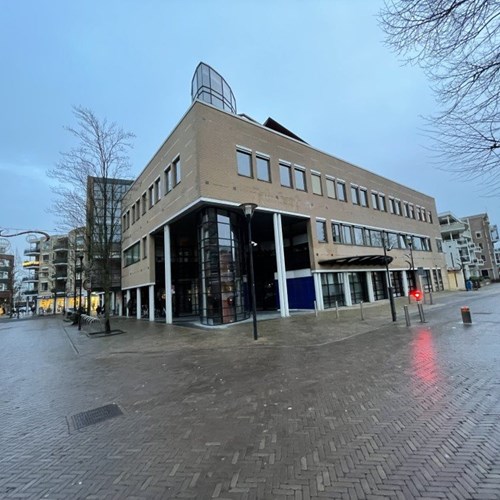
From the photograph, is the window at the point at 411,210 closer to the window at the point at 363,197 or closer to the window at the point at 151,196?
the window at the point at 363,197

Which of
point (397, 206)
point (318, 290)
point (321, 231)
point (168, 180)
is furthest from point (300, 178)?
point (397, 206)

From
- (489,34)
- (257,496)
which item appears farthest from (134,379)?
(489,34)

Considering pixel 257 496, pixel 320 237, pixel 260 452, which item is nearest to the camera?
pixel 257 496

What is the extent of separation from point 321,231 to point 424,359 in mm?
17276

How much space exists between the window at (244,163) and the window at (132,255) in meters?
13.3

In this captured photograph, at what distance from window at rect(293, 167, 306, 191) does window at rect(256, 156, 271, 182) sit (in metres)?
2.76

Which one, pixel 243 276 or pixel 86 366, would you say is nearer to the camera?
pixel 86 366

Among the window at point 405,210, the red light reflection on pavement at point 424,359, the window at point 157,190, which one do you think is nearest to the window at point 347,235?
the window at point 405,210

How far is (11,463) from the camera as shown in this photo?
3484 millimetres

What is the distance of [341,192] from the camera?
26797 mm

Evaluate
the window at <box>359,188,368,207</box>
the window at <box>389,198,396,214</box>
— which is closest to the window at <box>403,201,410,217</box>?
the window at <box>389,198,396,214</box>

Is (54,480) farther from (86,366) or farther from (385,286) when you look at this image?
(385,286)

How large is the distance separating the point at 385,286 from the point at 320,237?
11.6 meters

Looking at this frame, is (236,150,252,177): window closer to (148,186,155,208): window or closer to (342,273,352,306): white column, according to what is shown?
(148,186,155,208): window
